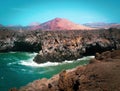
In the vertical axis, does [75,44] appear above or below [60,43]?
below

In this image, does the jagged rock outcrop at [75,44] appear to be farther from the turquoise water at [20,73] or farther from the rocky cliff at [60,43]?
the turquoise water at [20,73]

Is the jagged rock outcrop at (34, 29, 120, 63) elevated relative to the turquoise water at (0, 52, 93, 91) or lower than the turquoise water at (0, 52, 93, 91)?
elevated

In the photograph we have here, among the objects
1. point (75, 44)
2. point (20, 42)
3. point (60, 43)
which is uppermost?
point (20, 42)

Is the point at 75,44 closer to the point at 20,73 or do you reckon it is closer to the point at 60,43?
the point at 60,43

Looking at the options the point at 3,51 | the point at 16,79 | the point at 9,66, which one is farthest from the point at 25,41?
the point at 16,79

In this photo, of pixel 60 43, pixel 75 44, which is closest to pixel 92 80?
pixel 60 43

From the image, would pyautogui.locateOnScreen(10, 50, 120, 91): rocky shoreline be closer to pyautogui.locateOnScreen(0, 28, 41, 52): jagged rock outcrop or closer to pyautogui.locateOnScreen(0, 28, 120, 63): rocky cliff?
pyautogui.locateOnScreen(0, 28, 120, 63): rocky cliff

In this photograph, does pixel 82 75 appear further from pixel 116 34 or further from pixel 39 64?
pixel 116 34

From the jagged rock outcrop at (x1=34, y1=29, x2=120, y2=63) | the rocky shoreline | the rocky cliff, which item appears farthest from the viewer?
the rocky cliff

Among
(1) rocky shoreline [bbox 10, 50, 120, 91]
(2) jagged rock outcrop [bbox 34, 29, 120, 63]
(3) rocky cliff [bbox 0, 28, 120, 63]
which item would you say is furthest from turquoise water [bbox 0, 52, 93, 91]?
(1) rocky shoreline [bbox 10, 50, 120, 91]

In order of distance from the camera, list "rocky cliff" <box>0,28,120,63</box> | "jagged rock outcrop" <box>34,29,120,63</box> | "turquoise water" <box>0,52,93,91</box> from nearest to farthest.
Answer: "turquoise water" <box>0,52,93,91</box> → "jagged rock outcrop" <box>34,29,120,63</box> → "rocky cliff" <box>0,28,120,63</box>

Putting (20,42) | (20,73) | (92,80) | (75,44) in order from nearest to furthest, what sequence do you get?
1. (92,80)
2. (20,73)
3. (75,44)
4. (20,42)

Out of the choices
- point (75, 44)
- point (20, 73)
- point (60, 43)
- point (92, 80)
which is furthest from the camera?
point (75, 44)

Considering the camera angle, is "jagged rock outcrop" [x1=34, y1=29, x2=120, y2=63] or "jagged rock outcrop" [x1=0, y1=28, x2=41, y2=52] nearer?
"jagged rock outcrop" [x1=34, y1=29, x2=120, y2=63]
